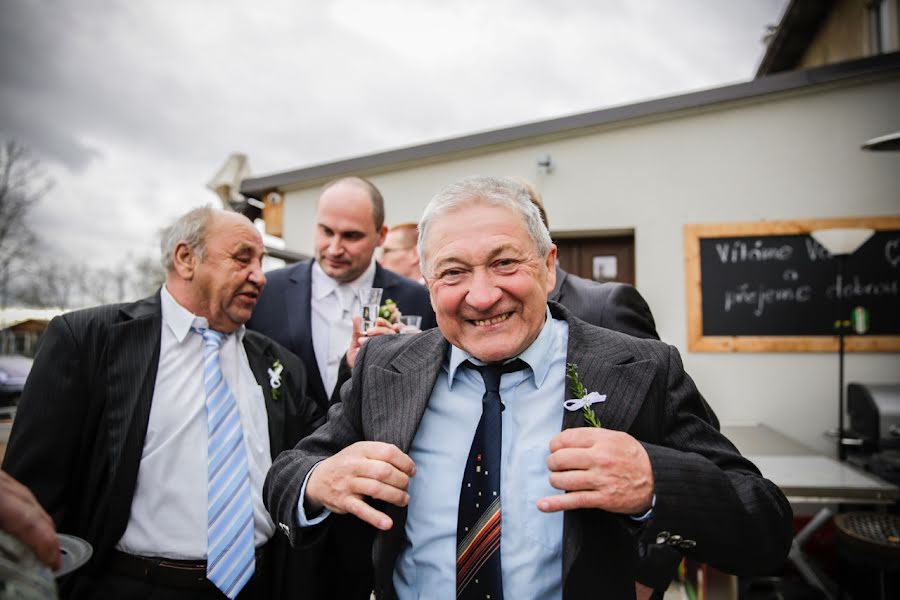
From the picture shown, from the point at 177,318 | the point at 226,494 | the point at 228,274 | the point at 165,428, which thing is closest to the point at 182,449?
the point at 165,428

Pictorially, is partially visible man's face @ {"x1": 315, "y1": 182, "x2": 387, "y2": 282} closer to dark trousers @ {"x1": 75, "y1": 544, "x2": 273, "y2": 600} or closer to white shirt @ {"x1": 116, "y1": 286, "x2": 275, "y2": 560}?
white shirt @ {"x1": 116, "y1": 286, "x2": 275, "y2": 560}

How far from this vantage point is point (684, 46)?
1360 centimetres

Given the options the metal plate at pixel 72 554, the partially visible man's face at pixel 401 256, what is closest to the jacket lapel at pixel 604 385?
the metal plate at pixel 72 554

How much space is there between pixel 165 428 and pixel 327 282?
1.18 meters

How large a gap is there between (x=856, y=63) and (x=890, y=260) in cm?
179

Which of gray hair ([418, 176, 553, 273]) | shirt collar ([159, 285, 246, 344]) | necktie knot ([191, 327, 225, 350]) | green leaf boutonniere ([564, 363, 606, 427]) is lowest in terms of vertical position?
green leaf boutonniere ([564, 363, 606, 427])

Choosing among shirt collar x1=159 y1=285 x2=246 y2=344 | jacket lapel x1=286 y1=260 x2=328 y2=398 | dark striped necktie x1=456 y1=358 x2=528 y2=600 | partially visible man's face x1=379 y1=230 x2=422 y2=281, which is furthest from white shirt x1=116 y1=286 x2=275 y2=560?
partially visible man's face x1=379 y1=230 x2=422 y2=281

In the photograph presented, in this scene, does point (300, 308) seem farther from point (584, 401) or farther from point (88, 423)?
point (584, 401)

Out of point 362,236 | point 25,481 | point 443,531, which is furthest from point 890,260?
point 25,481

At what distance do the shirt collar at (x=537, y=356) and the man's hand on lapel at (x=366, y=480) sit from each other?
1.19 ft

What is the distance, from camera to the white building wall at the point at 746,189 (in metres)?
5.01

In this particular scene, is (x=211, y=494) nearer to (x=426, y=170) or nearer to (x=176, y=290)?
(x=176, y=290)

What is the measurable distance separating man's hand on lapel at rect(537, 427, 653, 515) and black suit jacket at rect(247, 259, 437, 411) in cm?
178

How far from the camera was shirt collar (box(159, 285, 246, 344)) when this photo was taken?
2.18m
